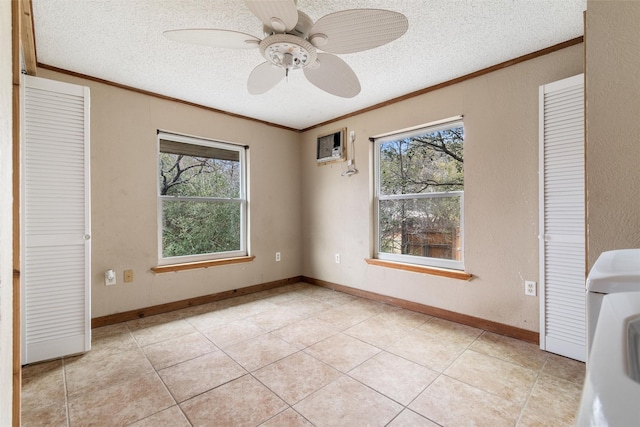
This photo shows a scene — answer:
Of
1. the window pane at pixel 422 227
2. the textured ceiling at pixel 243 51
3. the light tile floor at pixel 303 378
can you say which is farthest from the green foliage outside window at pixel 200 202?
the window pane at pixel 422 227

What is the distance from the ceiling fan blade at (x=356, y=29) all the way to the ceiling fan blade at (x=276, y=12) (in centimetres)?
13

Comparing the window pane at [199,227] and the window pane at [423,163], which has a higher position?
the window pane at [423,163]

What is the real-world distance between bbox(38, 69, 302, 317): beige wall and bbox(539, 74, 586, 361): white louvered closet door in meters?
3.04

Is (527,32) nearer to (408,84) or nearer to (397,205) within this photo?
(408,84)

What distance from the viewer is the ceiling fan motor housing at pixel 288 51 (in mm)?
1483

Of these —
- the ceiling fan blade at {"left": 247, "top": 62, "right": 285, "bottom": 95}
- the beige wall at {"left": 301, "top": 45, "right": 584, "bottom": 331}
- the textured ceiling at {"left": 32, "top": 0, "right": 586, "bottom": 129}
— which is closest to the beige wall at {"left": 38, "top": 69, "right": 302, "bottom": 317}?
the textured ceiling at {"left": 32, "top": 0, "right": 586, "bottom": 129}

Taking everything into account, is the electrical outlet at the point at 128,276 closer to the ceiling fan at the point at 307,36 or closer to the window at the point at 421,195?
the ceiling fan at the point at 307,36

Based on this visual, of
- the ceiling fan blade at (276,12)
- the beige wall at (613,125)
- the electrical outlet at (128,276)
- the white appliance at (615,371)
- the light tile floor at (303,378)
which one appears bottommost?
the light tile floor at (303,378)

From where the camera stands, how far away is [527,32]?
1.98m

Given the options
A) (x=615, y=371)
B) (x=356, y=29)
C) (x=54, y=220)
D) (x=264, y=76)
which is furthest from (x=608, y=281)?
(x=54, y=220)

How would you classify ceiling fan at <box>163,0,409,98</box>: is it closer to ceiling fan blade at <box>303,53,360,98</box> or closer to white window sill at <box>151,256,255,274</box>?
ceiling fan blade at <box>303,53,360,98</box>

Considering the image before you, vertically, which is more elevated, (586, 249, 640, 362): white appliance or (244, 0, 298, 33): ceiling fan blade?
(244, 0, 298, 33): ceiling fan blade

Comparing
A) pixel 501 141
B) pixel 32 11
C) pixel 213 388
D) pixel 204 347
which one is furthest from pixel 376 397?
pixel 32 11

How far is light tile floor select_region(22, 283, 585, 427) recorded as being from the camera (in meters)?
1.49
